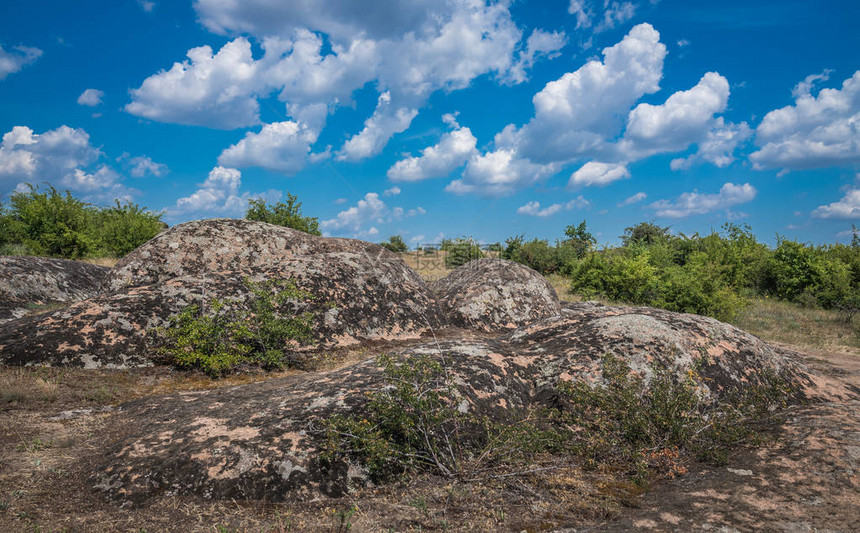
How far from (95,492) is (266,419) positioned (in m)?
1.24

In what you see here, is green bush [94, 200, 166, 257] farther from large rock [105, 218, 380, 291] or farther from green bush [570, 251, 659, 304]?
green bush [570, 251, 659, 304]

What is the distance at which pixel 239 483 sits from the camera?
312 cm

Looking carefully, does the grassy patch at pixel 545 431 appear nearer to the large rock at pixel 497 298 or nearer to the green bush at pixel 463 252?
the large rock at pixel 497 298

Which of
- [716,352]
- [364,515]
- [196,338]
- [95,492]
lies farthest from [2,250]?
[716,352]

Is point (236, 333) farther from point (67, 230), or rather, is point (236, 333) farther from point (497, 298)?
point (67, 230)

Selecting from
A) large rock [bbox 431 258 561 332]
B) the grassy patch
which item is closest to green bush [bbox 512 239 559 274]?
large rock [bbox 431 258 561 332]

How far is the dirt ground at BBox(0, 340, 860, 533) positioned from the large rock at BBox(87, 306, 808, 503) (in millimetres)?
181

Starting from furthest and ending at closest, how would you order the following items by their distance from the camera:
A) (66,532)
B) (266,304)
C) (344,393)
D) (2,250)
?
(2,250) → (266,304) → (344,393) → (66,532)

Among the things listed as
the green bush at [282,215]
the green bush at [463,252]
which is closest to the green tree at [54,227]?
the green bush at [282,215]

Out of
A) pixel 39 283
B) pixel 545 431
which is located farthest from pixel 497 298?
pixel 39 283

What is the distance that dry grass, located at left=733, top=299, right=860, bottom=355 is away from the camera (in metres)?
13.6

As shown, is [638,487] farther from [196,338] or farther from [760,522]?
[196,338]

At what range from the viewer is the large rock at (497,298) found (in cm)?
999

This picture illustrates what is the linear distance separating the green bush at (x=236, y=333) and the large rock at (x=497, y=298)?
392 cm
